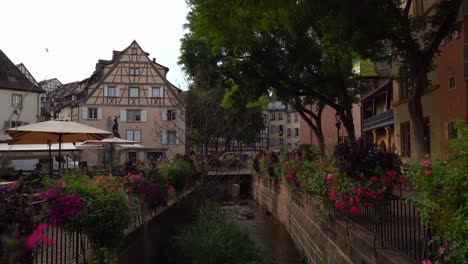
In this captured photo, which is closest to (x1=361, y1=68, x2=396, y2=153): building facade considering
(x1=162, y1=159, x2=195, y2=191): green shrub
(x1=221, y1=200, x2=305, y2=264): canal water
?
(x1=221, y1=200, x2=305, y2=264): canal water

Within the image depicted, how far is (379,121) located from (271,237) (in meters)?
18.3

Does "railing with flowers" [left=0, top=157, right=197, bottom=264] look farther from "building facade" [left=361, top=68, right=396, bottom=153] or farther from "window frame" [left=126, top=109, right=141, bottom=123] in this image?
"window frame" [left=126, top=109, right=141, bottom=123]

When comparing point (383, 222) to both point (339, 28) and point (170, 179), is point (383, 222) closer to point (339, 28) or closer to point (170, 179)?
point (339, 28)

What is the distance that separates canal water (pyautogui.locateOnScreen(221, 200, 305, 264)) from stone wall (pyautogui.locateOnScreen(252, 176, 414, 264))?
0.32m

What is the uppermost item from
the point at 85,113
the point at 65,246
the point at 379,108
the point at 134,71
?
the point at 134,71

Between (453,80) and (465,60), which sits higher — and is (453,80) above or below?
below

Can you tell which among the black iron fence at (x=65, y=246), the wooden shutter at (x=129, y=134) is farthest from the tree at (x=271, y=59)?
the wooden shutter at (x=129, y=134)

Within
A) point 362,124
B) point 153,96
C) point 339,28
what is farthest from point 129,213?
point 153,96

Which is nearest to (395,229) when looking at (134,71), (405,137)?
(405,137)

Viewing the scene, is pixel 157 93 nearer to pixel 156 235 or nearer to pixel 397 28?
pixel 156 235

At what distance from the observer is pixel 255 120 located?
6162cm

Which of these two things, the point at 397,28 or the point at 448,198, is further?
the point at 397,28

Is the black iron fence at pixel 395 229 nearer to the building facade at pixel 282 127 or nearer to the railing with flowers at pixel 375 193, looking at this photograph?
the railing with flowers at pixel 375 193

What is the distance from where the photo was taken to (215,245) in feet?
35.5
